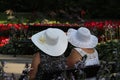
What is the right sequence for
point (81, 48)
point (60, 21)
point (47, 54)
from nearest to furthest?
point (47, 54)
point (81, 48)
point (60, 21)

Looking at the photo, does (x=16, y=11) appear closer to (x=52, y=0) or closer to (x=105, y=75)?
(x=52, y=0)

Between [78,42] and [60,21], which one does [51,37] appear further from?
[60,21]

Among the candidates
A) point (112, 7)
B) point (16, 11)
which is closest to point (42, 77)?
point (112, 7)

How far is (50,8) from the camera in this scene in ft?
78.9

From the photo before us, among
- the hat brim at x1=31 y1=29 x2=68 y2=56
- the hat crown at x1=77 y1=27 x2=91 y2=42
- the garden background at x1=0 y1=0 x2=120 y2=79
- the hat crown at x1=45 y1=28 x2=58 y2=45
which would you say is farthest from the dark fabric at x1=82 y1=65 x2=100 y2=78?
the hat crown at x1=77 y1=27 x2=91 y2=42

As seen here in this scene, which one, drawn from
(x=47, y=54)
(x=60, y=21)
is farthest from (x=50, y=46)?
(x=60, y=21)

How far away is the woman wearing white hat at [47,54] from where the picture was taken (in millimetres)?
5785

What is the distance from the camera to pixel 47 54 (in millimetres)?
5836

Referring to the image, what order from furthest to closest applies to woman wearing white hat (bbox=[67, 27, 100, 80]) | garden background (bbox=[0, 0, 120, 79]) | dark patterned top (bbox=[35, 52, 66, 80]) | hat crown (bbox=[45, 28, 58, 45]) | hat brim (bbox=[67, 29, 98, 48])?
1. garden background (bbox=[0, 0, 120, 79])
2. hat brim (bbox=[67, 29, 98, 48])
3. woman wearing white hat (bbox=[67, 27, 100, 80])
4. hat crown (bbox=[45, 28, 58, 45])
5. dark patterned top (bbox=[35, 52, 66, 80])

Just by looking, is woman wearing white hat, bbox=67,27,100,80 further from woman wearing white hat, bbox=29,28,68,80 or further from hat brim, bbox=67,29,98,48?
woman wearing white hat, bbox=29,28,68,80

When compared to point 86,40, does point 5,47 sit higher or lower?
lower

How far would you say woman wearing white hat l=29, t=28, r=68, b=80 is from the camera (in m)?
5.79

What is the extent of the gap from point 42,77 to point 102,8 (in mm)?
17783

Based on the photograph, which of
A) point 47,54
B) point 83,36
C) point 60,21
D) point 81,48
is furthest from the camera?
point 60,21
